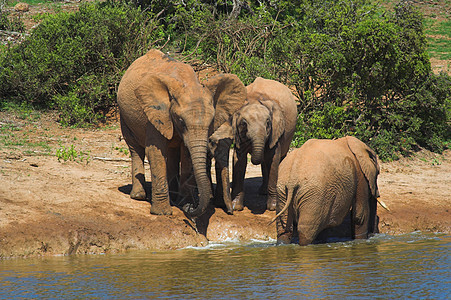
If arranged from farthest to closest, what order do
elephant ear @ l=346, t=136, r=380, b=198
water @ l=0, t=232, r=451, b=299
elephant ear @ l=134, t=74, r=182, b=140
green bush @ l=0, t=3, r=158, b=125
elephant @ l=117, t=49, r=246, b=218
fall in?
1. green bush @ l=0, t=3, r=158, b=125
2. elephant ear @ l=134, t=74, r=182, b=140
3. elephant ear @ l=346, t=136, r=380, b=198
4. elephant @ l=117, t=49, r=246, b=218
5. water @ l=0, t=232, r=451, b=299

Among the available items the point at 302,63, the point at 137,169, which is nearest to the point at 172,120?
the point at 137,169

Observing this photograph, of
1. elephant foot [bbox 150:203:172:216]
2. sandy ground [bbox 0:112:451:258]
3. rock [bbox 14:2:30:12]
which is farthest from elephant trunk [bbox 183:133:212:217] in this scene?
rock [bbox 14:2:30:12]

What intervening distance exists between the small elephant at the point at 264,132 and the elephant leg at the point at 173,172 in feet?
2.89

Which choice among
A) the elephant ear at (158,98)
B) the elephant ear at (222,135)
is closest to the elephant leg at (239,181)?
the elephant ear at (222,135)

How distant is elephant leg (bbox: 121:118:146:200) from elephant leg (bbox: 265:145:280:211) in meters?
1.93

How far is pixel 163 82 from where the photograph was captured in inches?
340

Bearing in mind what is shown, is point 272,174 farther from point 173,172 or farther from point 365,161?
point 365,161

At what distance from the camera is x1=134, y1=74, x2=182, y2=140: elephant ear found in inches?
336

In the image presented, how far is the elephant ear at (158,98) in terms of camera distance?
28.0 feet

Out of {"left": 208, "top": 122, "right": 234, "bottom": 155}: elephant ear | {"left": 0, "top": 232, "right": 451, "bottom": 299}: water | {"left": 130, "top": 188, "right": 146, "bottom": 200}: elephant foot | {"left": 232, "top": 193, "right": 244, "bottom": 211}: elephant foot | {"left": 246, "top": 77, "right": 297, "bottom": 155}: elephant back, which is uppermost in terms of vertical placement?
{"left": 246, "top": 77, "right": 297, "bottom": 155}: elephant back

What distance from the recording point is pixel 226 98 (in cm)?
908

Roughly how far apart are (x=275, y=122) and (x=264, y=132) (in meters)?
0.65

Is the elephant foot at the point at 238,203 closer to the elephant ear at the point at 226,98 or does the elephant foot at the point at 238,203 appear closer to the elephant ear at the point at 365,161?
the elephant ear at the point at 226,98

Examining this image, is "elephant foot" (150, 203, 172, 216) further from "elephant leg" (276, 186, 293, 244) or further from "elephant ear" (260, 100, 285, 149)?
"elephant ear" (260, 100, 285, 149)
